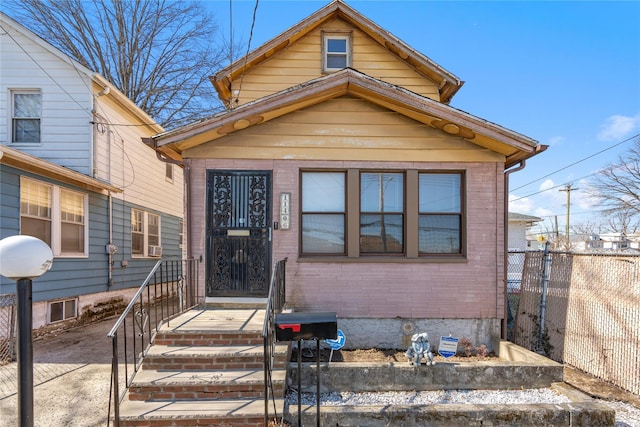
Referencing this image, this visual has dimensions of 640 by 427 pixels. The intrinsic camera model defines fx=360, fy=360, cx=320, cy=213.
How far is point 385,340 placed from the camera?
6.34m

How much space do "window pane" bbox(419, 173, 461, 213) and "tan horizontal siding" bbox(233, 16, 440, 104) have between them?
10.6 ft

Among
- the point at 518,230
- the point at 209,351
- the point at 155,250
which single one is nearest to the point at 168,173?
the point at 155,250

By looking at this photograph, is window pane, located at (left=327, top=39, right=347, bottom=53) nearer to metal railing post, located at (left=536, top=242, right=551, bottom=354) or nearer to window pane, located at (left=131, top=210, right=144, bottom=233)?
metal railing post, located at (left=536, top=242, right=551, bottom=354)

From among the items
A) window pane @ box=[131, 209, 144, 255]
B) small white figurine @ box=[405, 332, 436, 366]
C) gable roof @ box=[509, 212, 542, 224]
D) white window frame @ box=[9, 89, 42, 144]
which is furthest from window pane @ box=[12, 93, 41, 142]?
gable roof @ box=[509, 212, 542, 224]

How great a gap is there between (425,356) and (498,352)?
198 cm

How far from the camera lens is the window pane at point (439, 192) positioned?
6.57m

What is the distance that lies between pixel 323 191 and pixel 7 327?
6.01 meters

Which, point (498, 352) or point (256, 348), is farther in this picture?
point (498, 352)

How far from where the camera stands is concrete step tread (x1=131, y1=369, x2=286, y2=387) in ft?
14.0

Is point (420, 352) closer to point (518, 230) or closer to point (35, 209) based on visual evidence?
point (35, 209)

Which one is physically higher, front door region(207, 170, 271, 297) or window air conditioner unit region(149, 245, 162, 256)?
front door region(207, 170, 271, 297)

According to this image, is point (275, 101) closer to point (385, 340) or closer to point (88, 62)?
point (385, 340)

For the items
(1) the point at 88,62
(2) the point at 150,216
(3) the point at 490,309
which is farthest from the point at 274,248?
(1) the point at 88,62

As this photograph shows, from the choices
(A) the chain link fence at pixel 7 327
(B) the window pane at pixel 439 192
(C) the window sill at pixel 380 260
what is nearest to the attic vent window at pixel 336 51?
(B) the window pane at pixel 439 192
